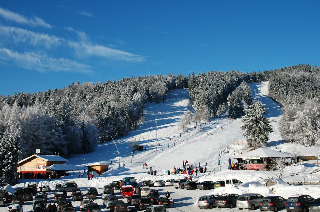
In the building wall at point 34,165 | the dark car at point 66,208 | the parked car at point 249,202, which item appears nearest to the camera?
the parked car at point 249,202

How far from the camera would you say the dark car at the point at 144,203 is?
2752cm

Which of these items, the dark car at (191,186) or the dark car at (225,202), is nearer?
the dark car at (225,202)

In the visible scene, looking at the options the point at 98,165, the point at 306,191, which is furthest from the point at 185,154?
the point at 306,191

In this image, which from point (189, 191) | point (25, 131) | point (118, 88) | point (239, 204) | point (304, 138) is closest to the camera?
point (239, 204)

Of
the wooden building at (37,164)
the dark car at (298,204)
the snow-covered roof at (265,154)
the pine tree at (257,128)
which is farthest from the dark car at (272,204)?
the pine tree at (257,128)

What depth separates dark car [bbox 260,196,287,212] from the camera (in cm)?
2325

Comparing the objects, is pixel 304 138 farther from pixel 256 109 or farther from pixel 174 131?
pixel 174 131

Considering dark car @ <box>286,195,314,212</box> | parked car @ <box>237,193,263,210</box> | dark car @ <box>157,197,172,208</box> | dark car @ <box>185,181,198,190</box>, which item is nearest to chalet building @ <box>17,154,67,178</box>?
dark car @ <box>185,181,198,190</box>

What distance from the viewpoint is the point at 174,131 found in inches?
3944

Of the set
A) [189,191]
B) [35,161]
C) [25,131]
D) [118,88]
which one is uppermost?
[118,88]

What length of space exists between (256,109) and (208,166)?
1866 cm

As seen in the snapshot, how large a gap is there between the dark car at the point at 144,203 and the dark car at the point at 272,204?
9.34m

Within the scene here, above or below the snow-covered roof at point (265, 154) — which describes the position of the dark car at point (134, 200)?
below

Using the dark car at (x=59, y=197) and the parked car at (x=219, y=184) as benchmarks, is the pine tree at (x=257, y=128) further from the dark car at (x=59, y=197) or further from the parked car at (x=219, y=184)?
the dark car at (x=59, y=197)
